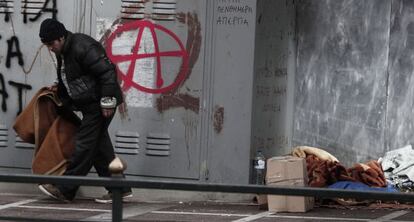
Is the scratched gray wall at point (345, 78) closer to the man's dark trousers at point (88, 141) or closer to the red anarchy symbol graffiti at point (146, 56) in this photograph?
the red anarchy symbol graffiti at point (146, 56)

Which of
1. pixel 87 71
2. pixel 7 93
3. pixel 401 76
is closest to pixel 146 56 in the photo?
pixel 87 71

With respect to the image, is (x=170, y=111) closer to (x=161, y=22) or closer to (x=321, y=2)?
(x=161, y=22)

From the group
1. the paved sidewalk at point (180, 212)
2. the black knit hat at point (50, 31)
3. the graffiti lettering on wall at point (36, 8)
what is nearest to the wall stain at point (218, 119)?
the paved sidewalk at point (180, 212)

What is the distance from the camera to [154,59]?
8.95 meters

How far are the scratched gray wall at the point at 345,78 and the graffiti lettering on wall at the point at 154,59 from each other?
1442 mm

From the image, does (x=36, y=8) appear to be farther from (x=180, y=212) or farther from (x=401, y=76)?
(x=401, y=76)

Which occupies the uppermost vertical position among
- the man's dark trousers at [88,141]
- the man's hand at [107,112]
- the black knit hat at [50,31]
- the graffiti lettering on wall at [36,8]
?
the graffiti lettering on wall at [36,8]

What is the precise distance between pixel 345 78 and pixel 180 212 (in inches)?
96.2

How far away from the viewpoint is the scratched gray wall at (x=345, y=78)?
367 inches

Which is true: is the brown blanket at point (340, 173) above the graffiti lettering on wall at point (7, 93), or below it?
below

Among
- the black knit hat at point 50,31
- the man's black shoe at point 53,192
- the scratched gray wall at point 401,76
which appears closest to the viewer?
the black knit hat at point 50,31

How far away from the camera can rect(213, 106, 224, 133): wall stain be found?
29.1ft

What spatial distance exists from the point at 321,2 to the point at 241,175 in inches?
84.1

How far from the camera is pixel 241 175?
890 centimetres
